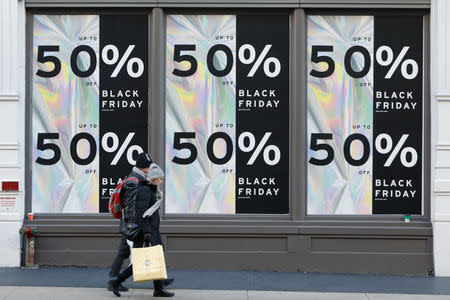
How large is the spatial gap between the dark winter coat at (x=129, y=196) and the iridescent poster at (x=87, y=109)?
6.69 ft

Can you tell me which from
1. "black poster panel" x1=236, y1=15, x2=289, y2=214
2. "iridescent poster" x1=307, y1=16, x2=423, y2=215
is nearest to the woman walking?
"black poster panel" x1=236, y1=15, x2=289, y2=214

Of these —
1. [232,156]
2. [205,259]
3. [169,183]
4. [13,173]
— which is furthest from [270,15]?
[13,173]

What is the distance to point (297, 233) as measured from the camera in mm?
10680

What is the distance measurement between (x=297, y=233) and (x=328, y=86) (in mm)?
2214

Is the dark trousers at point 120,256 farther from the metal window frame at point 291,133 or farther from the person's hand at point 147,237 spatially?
the metal window frame at point 291,133

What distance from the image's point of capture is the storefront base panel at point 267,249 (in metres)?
10.6

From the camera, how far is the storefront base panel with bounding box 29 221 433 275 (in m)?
10.6

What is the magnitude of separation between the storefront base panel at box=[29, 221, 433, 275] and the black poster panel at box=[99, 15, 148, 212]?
704mm

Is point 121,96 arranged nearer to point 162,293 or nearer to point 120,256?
point 120,256

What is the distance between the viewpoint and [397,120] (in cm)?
1088

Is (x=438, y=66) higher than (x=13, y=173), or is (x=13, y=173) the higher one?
(x=438, y=66)

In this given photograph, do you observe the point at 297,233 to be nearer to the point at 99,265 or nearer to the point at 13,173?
the point at 99,265

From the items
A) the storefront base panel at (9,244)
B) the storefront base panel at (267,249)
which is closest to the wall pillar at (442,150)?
the storefront base panel at (267,249)

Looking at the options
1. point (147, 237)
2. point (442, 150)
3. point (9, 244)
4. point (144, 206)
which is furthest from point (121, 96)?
point (442, 150)
